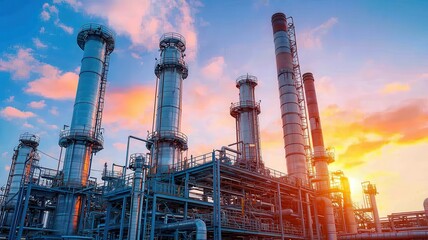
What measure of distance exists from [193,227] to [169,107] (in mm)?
20301

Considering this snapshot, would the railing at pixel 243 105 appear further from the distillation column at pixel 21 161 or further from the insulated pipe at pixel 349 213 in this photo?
the distillation column at pixel 21 161

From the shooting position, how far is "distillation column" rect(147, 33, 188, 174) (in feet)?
128

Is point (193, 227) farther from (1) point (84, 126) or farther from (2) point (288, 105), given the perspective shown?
(2) point (288, 105)

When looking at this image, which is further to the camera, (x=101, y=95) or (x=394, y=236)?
(x=101, y=95)

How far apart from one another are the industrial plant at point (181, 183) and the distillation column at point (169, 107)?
137 millimetres

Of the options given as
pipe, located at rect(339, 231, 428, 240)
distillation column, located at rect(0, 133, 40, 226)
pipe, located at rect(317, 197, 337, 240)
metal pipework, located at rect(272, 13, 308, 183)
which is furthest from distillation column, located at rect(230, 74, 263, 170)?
distillation column, located at rect(0, 133, 40, 226)

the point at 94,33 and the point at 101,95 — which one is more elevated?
the point at 94,33

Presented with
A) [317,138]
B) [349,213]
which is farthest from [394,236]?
[317,138]

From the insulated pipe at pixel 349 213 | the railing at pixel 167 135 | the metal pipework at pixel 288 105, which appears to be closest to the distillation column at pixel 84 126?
the railing at pixel 167 135

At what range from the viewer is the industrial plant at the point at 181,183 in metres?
28.7

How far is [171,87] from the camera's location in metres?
42.8

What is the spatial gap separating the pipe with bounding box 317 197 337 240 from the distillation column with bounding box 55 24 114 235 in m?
28.9

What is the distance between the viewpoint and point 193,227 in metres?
23.9

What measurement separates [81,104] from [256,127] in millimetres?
26164
